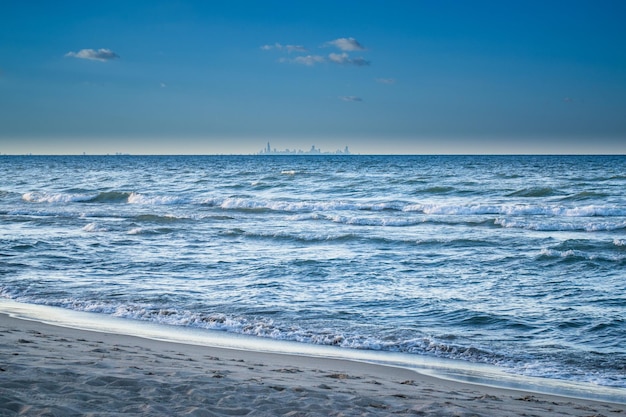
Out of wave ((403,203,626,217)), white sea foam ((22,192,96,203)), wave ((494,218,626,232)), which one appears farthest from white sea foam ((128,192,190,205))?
wave ((494,218,626,232))

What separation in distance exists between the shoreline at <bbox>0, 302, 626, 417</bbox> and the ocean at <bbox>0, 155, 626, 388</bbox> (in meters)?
1.32

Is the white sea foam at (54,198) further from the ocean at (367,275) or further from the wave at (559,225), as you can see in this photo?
the wave at (559,225)

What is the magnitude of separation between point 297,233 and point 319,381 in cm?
1422

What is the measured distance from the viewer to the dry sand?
16.3 feet

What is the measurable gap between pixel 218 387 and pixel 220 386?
0.04 m

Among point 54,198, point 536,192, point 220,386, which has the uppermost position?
point 536,192

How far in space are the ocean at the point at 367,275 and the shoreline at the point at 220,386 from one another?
1.32 meters

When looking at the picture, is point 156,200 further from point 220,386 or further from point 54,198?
point 220,386

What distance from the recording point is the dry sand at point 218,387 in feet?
16.3

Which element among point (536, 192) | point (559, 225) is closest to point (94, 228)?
point (559, 225)

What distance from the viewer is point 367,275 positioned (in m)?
13.3

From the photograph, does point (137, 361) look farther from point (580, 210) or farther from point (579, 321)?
point (580, 210)

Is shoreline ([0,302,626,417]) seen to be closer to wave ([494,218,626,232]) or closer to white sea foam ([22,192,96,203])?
wave ([494,218,626,232])

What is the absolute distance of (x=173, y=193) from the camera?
129 feet
